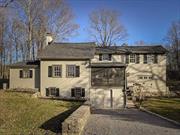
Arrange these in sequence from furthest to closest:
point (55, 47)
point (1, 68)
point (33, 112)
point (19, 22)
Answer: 1. point (1, 68)
2. point (19, 22)
3. point (55, 47)
4. point (33, 112)

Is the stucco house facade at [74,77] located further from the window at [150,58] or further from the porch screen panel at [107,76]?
the window at [150,58]

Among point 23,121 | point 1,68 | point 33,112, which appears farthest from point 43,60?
point 1,68

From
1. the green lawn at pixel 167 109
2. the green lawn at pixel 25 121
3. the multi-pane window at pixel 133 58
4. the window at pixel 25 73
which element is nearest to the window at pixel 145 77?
the multi-pane window at pixel 133 58

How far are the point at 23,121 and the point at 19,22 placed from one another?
30.5m

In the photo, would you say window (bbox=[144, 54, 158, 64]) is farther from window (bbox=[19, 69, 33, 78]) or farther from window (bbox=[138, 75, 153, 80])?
window (bbox=[19, 69, 33, 78])

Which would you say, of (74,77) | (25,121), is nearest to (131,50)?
(74,77)

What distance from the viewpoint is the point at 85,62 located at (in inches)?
1241

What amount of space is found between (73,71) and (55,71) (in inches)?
82.1

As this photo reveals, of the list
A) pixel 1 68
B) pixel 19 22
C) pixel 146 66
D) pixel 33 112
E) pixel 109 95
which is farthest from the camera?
pixel 1 68

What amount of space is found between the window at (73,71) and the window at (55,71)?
0.93 meters

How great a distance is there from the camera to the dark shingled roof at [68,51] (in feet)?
104

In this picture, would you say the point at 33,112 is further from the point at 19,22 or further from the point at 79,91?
the point at 19,22

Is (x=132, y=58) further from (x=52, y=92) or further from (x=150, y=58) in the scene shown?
(x=52, y=92)

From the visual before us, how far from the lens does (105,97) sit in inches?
1225
